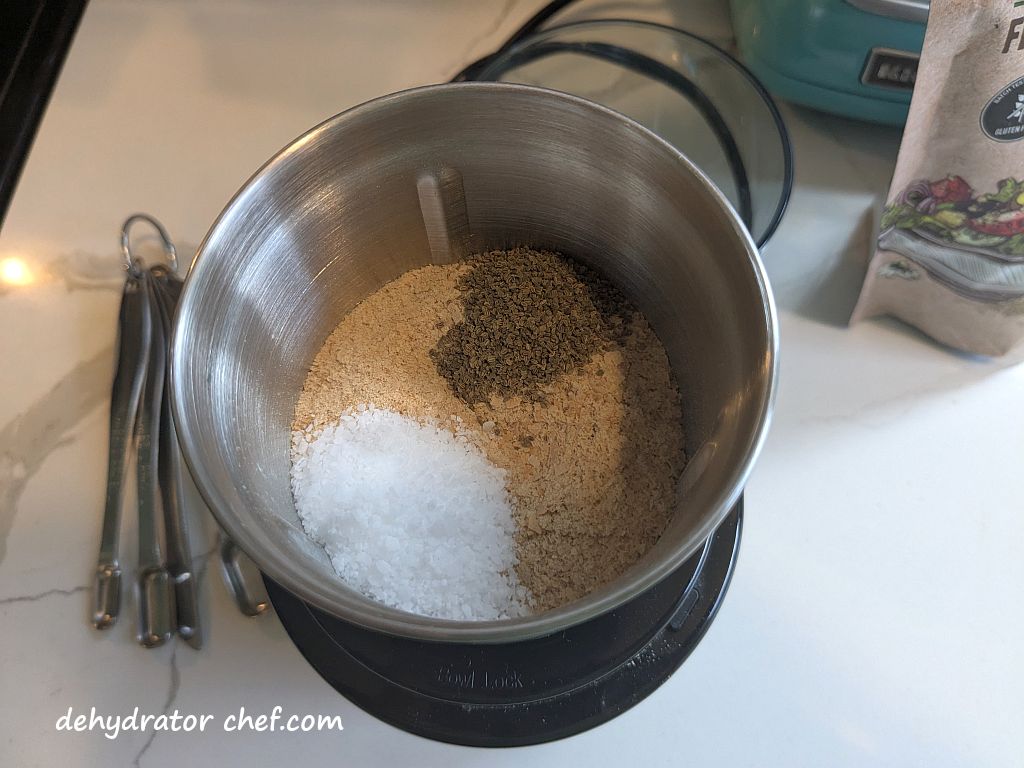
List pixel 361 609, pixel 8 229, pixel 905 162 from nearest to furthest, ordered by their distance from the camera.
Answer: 1. pixel 361 609
2. pixel 905 162
3. pixel 8 229

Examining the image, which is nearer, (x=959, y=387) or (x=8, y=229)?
(x=959, y=387)

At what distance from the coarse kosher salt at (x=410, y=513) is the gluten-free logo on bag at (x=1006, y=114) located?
16.8 inches

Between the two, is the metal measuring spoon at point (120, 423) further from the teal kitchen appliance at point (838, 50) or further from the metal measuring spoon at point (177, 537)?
the teal kitchen appliance at point (838, 50)

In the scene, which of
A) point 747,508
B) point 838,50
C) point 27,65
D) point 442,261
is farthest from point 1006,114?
point 27,65

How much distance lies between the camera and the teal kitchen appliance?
567 millimetres

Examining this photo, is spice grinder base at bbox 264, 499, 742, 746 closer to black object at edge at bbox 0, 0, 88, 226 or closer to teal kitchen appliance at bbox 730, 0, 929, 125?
teal kitchen appliance at bbox 730, 0, 929, 125

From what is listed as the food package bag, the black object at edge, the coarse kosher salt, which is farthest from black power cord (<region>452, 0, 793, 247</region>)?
the black object at edge

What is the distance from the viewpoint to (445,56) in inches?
31.7

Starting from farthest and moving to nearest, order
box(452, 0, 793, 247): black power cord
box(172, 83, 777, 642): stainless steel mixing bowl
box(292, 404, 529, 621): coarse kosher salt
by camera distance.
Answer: box(452, 0, 793, 247): black power cord
box(292, 404, 529, 621): coarse kosher salt
box(172, 83, 777, 642): stainless steel mixing bowl

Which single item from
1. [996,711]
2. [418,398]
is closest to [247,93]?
[418,398]

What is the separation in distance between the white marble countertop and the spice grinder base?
0.7 inches

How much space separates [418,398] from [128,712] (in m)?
0.33

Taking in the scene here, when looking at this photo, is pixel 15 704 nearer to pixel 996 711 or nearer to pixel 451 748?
pixel 451 748

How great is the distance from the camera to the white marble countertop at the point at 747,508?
54 centimetres
